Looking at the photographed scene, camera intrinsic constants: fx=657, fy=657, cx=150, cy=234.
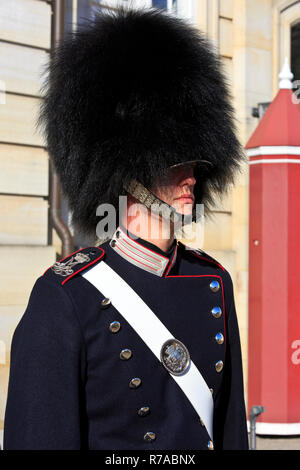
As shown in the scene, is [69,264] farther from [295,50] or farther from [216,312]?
[295,50]

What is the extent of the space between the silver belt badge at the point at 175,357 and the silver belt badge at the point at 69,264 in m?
0.34

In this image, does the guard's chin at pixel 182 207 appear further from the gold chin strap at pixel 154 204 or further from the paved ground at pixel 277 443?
the paved ground at pixel 277 443

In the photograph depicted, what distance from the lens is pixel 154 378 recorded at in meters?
1.83

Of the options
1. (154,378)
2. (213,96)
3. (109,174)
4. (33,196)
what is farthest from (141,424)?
(33,196)

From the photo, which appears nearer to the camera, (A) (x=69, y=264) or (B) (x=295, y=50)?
(A) (x=69, y=264)

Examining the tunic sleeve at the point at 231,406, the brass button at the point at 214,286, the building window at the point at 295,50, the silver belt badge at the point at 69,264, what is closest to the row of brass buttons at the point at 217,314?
the brass button at the point at 214,286

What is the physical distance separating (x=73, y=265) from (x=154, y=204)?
305 millimetres

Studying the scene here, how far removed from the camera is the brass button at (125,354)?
5.90 feet

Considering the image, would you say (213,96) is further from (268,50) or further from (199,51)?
(268,50)

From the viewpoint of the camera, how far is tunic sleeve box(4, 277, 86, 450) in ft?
5.48

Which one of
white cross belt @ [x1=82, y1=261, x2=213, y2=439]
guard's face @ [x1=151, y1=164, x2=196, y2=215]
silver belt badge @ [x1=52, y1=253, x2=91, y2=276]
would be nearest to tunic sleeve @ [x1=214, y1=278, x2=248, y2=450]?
white cross belt @ [x1=82, y1=261, x2=213, y2=439]

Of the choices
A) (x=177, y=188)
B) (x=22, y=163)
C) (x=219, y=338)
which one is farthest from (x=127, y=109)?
Answer: (x=22, y=163)

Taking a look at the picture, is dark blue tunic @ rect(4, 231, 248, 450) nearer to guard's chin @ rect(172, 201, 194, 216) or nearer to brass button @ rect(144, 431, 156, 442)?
brass button @ rect(144, 431, 156, 442)

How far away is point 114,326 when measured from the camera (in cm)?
182
